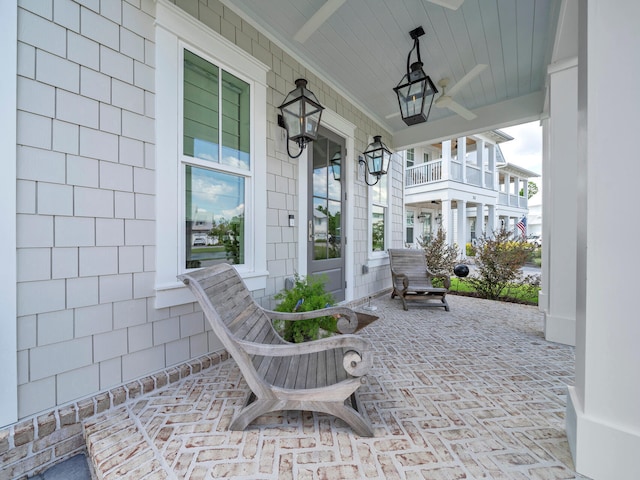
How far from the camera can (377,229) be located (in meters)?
5.42

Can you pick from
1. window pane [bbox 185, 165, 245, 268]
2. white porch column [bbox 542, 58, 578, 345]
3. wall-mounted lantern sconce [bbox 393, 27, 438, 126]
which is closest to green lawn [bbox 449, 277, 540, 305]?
white porch column [bbox 542, 58, 578, 345]

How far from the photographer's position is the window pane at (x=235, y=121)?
2.59m

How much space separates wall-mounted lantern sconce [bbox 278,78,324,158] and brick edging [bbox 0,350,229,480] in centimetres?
256

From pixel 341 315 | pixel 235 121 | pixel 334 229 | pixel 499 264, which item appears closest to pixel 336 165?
pixel 334 229

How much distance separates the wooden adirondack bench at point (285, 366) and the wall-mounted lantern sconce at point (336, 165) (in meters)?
2.73

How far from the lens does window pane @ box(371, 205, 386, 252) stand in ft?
17.1

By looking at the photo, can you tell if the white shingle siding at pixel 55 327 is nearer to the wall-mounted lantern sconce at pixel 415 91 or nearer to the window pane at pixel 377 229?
the wall-mounted lantern sconce at pixel 415 91

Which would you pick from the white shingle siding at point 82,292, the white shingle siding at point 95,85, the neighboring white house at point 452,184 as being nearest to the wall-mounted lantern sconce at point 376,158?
the white shingle siding at point 95,85

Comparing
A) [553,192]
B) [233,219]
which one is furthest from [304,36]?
[553,192]

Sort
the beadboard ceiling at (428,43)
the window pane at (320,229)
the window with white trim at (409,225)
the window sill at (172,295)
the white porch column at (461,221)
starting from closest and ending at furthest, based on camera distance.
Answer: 1. the window sill at (172,295)
2. the beadboard ceiling at (428,43)
3. the window pane at (320,229)
4. the white porch column at (461,221)
5. the window with white trim at (409,225)

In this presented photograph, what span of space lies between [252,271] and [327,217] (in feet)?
5.22

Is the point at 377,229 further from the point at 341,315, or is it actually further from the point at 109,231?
the point at 109,231

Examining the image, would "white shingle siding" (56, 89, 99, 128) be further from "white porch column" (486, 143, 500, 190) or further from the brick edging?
"white porch column" (486, 143, 500, 190)

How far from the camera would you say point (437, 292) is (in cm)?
443
